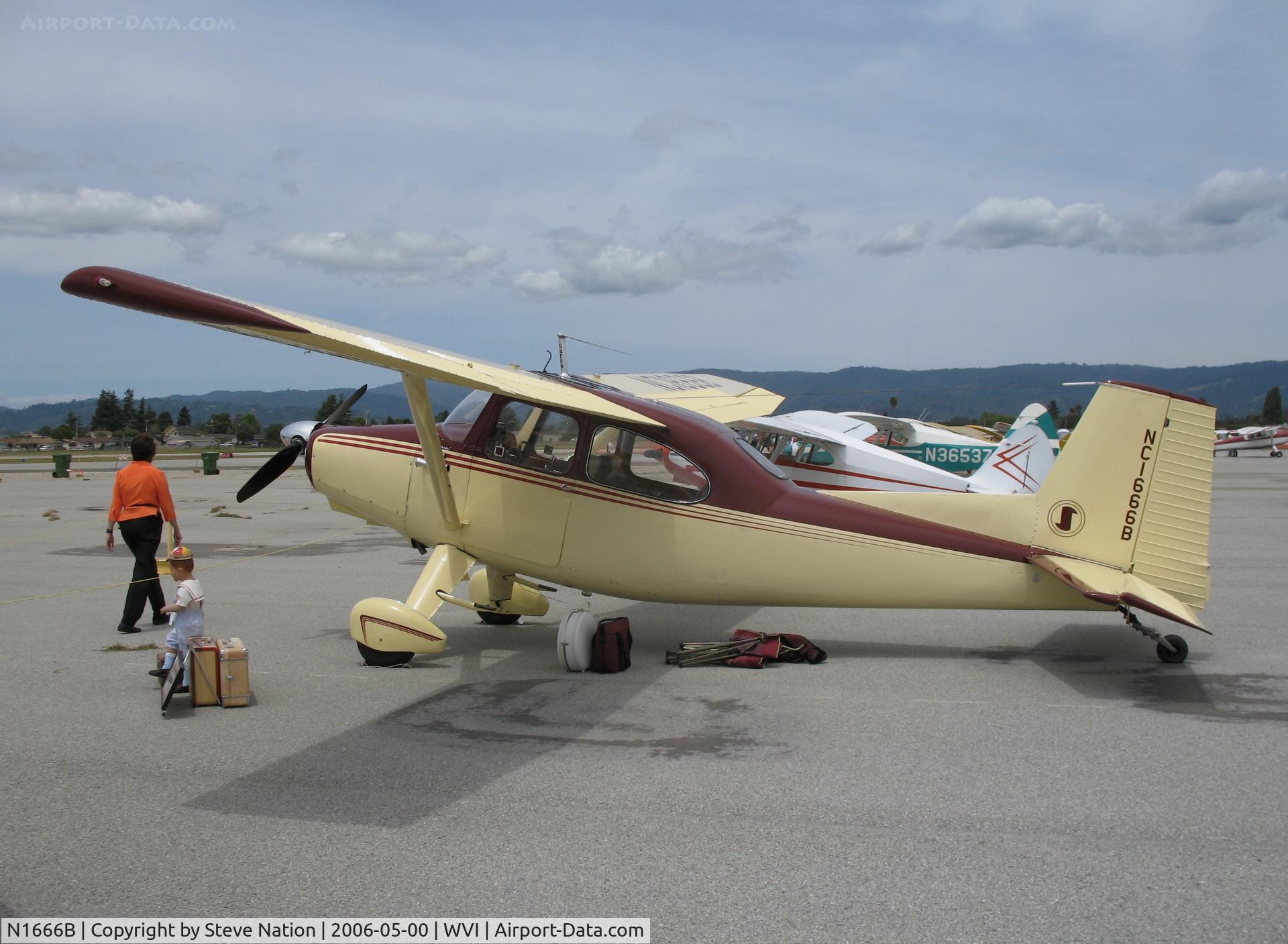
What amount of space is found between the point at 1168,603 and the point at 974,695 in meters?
1.51

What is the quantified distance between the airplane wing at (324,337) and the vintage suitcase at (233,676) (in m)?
2.19

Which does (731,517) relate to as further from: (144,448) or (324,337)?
(144,448)

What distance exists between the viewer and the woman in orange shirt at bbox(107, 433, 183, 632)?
27.7ft

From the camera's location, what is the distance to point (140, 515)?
27.7ft

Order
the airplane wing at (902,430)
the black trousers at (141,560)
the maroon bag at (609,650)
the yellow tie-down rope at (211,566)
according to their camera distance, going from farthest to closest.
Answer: the airplane wing at (902,430) < the yellow tie-down rope at (211,566) < the black trousers at (141,560) < the maroon bag at (609,650)

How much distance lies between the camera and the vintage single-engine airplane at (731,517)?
6977 mm

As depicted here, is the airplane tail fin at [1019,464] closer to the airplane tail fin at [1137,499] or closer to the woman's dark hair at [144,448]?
the airplane tail fin at [1137,499]

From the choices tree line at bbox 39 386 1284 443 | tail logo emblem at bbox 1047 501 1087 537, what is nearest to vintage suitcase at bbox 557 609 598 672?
tail logo emblem at bbox 1047 501 1087 537

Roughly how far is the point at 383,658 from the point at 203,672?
1421 millimetres

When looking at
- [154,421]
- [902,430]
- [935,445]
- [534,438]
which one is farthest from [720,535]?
[154,421]

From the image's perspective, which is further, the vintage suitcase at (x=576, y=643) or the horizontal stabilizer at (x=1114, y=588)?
the vintage suitcase at (x=576, y=643)

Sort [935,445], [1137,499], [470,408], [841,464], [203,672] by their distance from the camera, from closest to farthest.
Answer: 1. [203,672]
2. [1137,499]
3. [470,408]
4. [841,464]
5. [935,445]

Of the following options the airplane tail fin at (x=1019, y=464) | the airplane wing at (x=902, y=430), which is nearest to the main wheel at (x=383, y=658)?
the airplane tail fin at (x=1019, y=464)

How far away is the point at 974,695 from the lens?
652 centimetres
